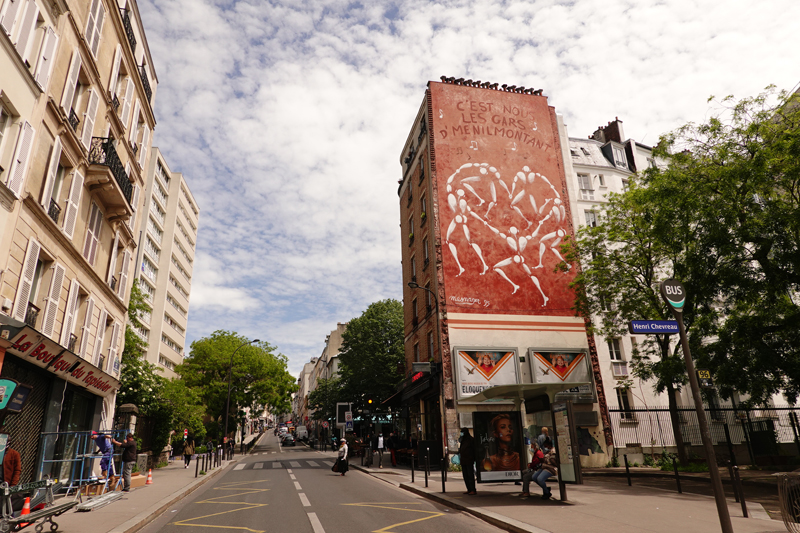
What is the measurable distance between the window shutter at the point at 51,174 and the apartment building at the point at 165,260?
39.5 m

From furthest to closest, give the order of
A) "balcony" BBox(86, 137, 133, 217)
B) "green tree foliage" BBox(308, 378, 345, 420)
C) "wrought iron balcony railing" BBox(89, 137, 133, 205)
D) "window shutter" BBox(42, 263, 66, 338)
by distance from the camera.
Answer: "green tree foliage" BBox(308, 378, 345, 420) < "wrought iron balcony railing" BBox(89, 137, 133, 205) < "balcony" BBox(86, 137, 133, 217) < "window shutter" BBox(42, 263, 66, 338)

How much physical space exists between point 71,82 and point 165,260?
48.5 m

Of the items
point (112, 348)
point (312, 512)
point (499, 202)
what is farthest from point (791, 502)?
point (499, 202)

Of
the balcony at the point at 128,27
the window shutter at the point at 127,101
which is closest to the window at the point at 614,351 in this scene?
the window shutter at the point at 127,101

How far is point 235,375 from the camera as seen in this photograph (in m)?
45.3

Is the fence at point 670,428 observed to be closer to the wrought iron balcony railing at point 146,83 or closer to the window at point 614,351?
the window at point 614,351

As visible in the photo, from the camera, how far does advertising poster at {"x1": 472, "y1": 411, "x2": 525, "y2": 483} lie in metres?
13.7

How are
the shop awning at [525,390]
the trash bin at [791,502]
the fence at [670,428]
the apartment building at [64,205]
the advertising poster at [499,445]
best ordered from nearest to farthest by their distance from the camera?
the trash bin at [791,502] → the apartment building at [64,205] → the shop awning at [525,390] → the advertising poster at [499,445] → the fence at [670,428]

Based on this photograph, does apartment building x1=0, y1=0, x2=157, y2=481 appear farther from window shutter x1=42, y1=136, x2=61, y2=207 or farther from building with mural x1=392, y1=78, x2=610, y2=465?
building with mural x1=392, y1=78, x2=610, y2=465

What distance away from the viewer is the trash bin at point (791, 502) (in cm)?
686

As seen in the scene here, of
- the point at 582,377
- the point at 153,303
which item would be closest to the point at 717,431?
the point at 582,377

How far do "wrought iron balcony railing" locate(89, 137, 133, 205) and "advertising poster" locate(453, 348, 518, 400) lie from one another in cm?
1668

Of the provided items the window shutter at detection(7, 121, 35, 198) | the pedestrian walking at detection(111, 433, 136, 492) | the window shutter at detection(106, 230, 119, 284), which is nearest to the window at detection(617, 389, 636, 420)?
the pedestrian walking at detection(111, 433, 136, 492)

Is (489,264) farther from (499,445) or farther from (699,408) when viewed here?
(699,408)
